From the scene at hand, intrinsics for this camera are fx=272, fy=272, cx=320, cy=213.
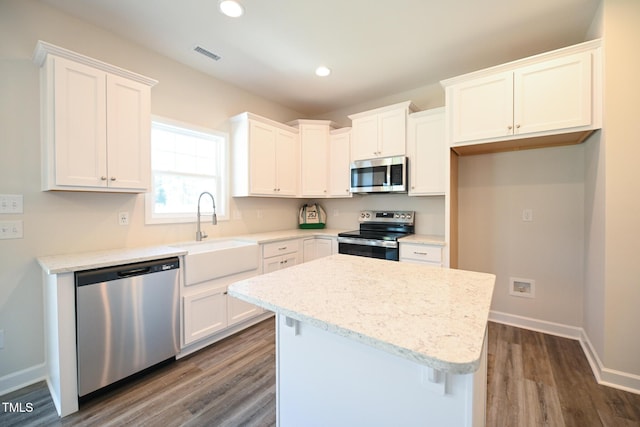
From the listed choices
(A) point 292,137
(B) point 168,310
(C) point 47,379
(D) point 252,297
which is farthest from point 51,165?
(A) point 292,137

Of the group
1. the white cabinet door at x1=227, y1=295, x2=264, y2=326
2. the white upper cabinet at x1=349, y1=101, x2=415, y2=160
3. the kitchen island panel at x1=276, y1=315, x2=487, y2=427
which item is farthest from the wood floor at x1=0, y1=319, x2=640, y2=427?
the white upper cabinet at x1=349, y1=101, x2=415, y2=160

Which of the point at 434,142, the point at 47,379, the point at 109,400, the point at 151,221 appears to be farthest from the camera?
the point at 434,142

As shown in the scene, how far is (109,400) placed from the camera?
178 centimetres

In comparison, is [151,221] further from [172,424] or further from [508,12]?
[508,12]

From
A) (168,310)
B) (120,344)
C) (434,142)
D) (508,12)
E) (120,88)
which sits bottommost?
Answer: (120,344)

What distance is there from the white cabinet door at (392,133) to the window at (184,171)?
1.86m

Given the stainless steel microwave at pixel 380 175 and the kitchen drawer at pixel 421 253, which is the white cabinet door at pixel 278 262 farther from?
the kitchen drawer at pixel 421 253

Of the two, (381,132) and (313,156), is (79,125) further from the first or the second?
(381,132)

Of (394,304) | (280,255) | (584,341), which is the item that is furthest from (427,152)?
(394,304)

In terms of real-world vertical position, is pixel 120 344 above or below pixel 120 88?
below

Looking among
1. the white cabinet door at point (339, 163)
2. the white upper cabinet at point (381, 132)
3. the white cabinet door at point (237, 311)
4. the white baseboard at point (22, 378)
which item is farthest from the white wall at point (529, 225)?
the white baseboard at point (22, 378)

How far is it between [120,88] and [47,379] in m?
2.22

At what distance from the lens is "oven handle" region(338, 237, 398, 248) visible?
2912 millimetres

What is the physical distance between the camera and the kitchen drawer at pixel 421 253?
8.95ft
